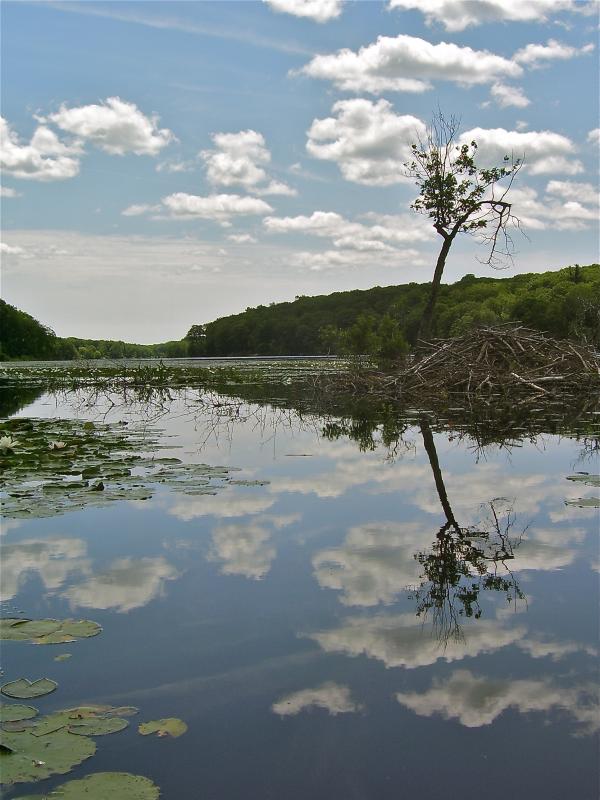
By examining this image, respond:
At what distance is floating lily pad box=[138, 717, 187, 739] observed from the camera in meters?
2.05

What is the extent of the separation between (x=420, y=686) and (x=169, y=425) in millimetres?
8795

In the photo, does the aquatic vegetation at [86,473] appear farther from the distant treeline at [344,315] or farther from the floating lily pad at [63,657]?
the distant treeline at [344,315]

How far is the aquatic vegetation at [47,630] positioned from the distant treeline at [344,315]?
4530 cm

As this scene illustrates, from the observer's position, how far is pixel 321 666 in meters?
2.43

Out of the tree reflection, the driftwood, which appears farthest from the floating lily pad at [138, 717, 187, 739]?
the driftwood

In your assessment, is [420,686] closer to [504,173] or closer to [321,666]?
[321,666]

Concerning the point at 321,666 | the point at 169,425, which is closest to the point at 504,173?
the point at 169,425

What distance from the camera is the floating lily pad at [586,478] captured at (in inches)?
218

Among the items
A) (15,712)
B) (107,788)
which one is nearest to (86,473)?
(15,712)

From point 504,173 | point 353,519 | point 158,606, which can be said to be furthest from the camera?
point 504,173

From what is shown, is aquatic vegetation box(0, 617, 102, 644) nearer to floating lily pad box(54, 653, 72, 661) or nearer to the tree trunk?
floating lily pad box(54, 653, 72, 661)

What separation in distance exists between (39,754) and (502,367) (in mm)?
13412

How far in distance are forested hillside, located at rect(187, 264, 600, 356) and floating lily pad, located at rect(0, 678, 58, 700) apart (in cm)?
4084

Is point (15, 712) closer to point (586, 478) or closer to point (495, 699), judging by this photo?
point (495, 699)
